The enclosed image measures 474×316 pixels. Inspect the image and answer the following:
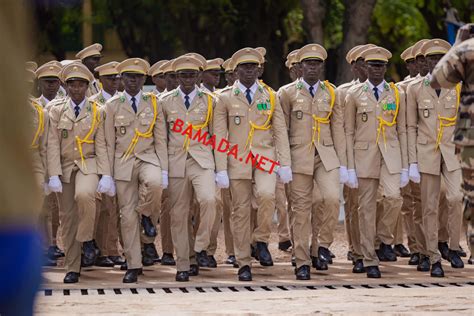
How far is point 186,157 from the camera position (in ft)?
34.3

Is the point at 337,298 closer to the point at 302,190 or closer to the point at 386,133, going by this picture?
the point at 302,190

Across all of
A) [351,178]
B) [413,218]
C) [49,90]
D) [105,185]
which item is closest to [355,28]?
[413,218]

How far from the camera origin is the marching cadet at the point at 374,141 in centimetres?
1077

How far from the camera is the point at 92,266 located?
11.7 m

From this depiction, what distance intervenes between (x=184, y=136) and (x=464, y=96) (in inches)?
177

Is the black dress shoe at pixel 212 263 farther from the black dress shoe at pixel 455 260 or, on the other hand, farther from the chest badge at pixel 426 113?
the chest badge at pixel 426 113

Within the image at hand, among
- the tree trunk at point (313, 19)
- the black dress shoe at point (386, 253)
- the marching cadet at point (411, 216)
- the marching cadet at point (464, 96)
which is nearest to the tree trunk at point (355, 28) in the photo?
the tree trunk at point (313, 19)

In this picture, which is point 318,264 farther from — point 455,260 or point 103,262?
point 103,262

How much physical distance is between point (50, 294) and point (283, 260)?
374 cm

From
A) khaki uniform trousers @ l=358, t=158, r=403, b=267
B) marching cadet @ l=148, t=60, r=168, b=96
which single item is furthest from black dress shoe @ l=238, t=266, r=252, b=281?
marching cadet @ l=148, t=60, r=168, b=96

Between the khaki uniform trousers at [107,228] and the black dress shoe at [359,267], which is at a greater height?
the khaki uniform trousers at [107,228]

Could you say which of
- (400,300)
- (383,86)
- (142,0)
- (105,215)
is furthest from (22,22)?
(142,0)

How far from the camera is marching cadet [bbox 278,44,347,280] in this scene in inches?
412

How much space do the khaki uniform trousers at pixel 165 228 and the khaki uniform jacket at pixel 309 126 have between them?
6.32 feet
